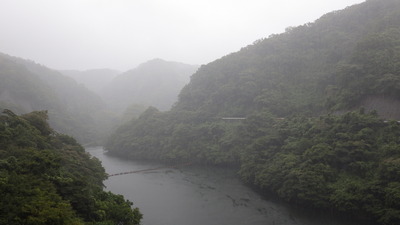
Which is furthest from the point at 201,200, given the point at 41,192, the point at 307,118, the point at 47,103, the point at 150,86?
the point at 150,86

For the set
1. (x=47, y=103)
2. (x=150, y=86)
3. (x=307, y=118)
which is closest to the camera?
(x=307, y=118)

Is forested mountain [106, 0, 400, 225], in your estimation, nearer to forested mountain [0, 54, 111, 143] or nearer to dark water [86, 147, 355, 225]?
dark water [86, 147, 355, 225]

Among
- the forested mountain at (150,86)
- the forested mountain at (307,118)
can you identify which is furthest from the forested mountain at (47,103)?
the forested mountain at (150,86)

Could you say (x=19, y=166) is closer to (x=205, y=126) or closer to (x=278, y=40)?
(x=205, y=126)

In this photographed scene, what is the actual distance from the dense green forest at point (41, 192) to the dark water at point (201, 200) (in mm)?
8593

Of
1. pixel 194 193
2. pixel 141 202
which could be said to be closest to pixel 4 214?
pixel 141 202

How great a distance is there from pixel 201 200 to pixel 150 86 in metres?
121

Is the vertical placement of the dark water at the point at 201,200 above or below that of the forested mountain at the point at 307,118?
below

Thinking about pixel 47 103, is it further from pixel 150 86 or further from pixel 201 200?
pixel 150 86

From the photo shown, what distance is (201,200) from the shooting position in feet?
110

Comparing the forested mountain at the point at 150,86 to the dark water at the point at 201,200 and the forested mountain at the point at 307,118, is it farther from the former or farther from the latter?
the dark water at the point at 201,200

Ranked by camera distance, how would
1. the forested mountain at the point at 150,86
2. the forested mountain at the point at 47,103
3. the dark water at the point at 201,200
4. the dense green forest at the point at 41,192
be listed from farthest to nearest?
the forested mountain at the point at 150,86, the forested mountain at the point at 47,103, the dark water at the point at 201,200, the dense green forest at the point at 41,192

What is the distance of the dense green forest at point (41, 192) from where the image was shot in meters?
13.4

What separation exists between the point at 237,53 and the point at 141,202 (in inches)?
1693
